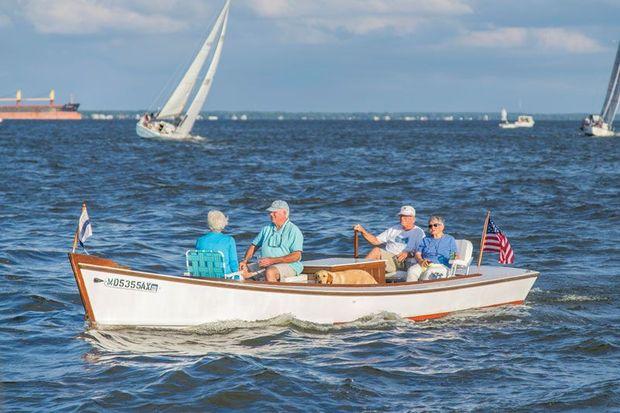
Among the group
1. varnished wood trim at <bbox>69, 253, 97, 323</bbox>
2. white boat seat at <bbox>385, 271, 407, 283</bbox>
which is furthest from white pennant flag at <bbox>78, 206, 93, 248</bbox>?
white boat seat at <bbox>385, 271, 407, 283</bbox>

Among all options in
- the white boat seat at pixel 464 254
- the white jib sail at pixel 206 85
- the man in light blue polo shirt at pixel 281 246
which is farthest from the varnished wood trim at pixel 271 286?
the white jib sail at pixel 206 85

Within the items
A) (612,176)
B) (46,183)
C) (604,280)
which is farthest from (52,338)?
(612,176)

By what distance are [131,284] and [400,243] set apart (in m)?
4.82

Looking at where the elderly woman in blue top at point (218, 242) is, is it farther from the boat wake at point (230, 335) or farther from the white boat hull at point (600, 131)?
the white boat hull at point (600, 131)

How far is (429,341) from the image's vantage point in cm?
1401

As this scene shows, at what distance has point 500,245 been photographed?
1580 centimetres

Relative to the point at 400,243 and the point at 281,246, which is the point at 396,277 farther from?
the point at 281,246

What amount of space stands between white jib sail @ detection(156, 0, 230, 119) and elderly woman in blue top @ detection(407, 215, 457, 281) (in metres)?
65.1

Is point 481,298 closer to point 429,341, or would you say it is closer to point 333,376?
point 429,341

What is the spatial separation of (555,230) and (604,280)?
24.6ft

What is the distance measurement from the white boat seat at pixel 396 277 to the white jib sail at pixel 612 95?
91.3 metres

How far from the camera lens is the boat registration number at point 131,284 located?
13.3 meters

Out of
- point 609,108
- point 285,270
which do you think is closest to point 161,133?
point 609,108

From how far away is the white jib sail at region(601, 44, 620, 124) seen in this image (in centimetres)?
10225
